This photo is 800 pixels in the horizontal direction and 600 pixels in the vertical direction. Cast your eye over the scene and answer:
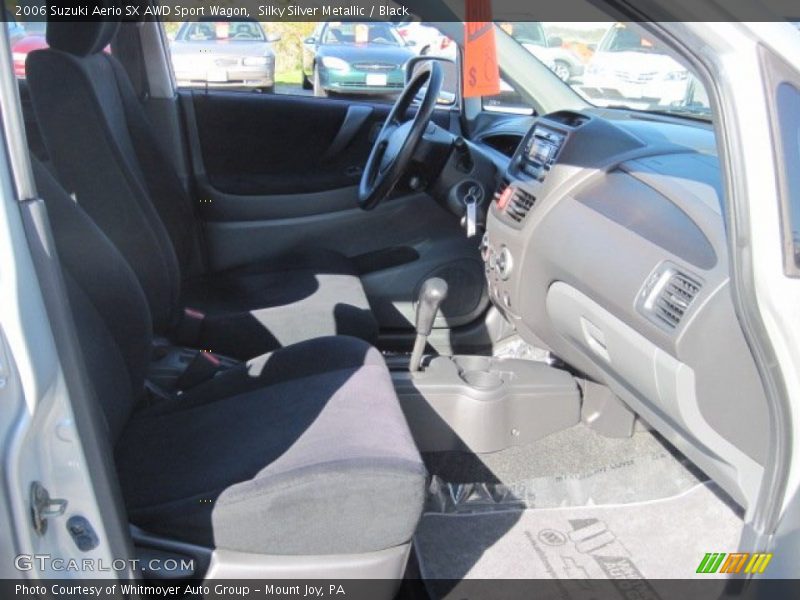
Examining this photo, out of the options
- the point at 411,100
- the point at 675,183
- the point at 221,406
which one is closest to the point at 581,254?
the point at 675,183

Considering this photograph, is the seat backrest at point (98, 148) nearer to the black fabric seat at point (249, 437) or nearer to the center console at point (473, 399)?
the black fabric seat at point (249, 437)

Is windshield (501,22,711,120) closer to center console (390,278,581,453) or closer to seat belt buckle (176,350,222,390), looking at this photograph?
center console (390,278,581,453)

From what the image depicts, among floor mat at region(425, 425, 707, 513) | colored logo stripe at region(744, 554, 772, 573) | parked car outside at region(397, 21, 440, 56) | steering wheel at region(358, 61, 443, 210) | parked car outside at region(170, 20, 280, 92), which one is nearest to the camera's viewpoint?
colored logo stripe at region(744, 554, 772, 573)

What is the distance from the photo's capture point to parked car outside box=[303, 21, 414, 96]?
11.3ft

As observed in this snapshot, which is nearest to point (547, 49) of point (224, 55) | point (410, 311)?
point (410, 311)

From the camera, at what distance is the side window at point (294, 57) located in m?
3.25

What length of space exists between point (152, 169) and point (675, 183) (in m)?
1.44

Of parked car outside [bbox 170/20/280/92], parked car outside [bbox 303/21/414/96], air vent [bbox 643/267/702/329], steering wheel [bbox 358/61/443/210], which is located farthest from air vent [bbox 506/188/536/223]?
parked car outside [bbox 170/20/280/92]

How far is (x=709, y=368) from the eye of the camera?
→ 1437 mm

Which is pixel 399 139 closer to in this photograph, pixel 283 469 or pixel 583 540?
pixel 583 540

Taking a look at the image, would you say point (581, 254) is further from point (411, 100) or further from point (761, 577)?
point (411, 100)

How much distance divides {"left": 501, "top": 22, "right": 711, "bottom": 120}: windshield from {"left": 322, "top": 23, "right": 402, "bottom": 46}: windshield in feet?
3.28

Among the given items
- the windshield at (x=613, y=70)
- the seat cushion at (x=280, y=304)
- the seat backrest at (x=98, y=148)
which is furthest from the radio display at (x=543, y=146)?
the seat backrest at (x=98, y=148)

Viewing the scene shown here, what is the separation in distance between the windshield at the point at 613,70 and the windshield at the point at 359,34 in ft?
3.28
